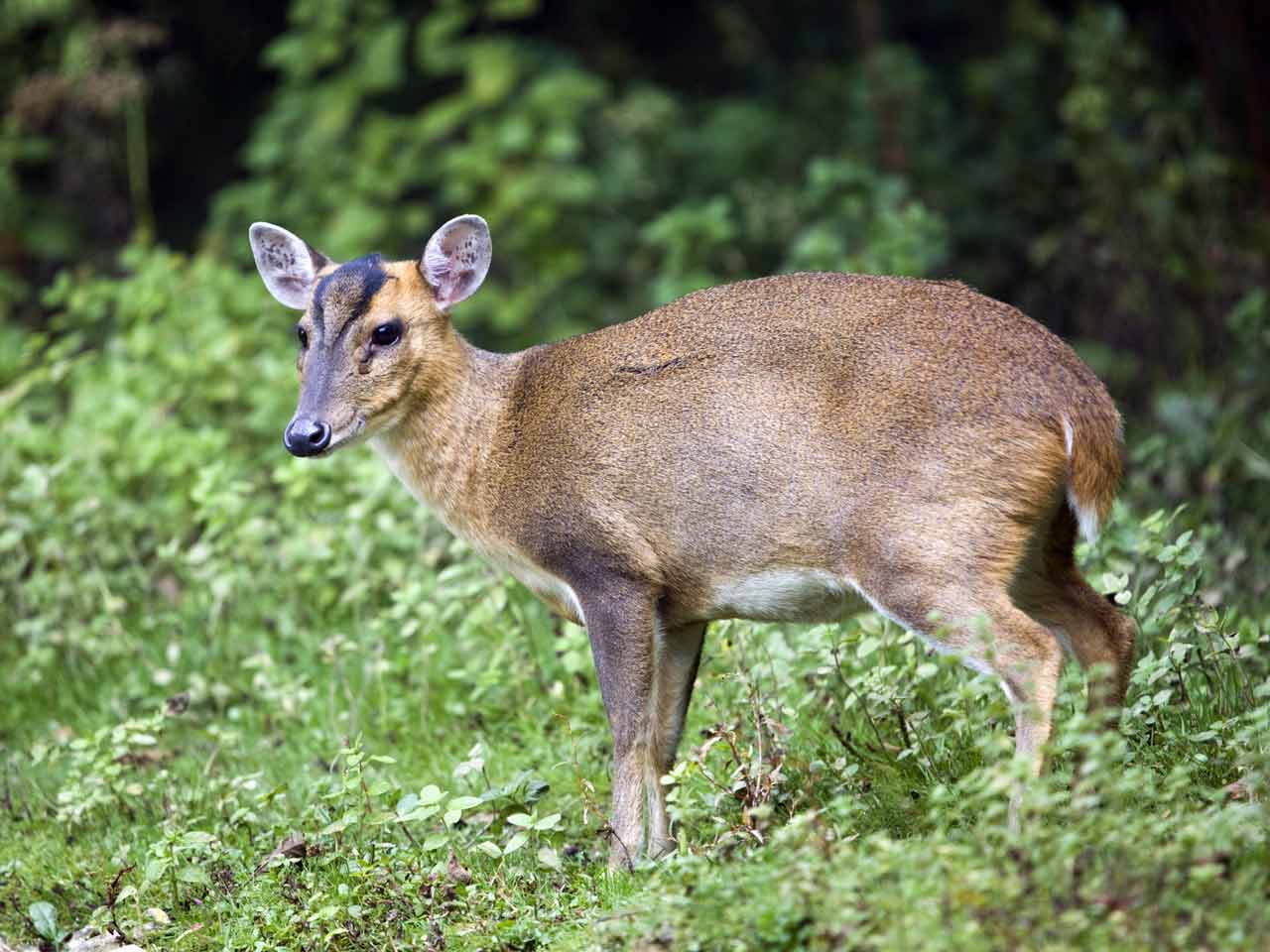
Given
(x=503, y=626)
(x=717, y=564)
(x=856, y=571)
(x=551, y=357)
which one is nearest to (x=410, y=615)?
Answer: (x=503, y=626)

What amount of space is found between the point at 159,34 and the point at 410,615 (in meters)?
4.98

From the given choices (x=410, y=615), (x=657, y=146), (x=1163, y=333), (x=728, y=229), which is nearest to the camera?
(x=410, y=615)

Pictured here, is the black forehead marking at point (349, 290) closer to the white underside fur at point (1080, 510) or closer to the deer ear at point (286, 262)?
the deer ear at point (286, 262)

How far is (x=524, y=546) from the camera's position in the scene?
5.42m

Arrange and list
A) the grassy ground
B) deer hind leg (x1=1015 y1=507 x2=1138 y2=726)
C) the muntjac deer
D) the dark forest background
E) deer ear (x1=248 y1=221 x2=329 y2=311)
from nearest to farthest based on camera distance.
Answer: the grassy ground, the muntjac deer, deer hind leg (x1=1015 y1=507 x2=1138 y2=726), deer ear (x1=248 y1=221 x2=329 y2=311), the dark forest background

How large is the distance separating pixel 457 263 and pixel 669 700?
1612 millimetres

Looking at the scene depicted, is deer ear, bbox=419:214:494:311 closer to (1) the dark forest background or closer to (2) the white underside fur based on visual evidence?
(2) the white underside fur

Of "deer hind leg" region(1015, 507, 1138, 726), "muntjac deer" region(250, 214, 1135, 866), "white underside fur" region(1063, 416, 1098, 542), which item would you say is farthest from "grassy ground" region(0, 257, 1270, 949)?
"white underside fur" region(1063, 416, 1098, 542)

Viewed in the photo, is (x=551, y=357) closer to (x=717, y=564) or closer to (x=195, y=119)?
(x=717, y=564)

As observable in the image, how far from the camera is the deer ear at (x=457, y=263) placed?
5.86 meters

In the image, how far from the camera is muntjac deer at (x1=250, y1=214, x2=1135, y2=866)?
186 inches

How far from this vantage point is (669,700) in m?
5.57

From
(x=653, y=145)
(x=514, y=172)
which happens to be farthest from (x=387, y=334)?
(x=653, y=145)

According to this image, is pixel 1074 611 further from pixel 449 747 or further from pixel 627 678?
pixel 449 747
